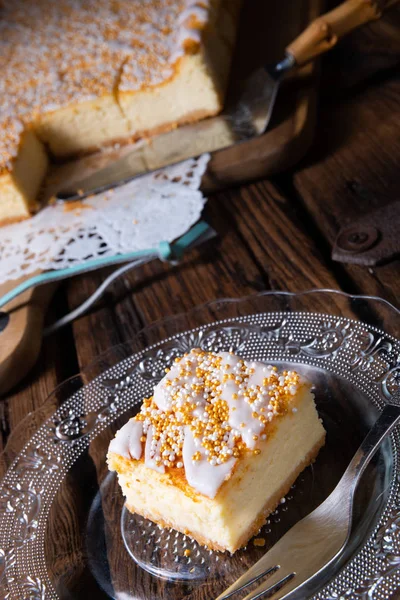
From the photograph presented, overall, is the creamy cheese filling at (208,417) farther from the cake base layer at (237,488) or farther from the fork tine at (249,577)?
the fork tine at (249,577)

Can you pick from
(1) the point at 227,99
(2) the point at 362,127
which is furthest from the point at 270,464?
(1) the point at 227,99

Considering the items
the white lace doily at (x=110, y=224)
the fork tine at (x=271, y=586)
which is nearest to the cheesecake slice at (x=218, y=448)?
the fork tine at (x=271, y=586)

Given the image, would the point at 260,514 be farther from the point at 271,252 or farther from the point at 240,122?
the point at 240,122

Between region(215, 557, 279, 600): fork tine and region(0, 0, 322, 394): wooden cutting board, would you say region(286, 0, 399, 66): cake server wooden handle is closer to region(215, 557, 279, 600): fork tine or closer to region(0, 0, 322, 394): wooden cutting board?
region(0, 0, 322, 394): wooden cutting board

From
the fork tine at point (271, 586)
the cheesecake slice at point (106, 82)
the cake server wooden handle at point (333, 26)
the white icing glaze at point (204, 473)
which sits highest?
the cake server wooden handle at point (333, 26)

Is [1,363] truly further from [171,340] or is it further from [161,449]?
[161,449]

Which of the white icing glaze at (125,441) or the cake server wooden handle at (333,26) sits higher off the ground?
the cake server wooden handle at (333,26)

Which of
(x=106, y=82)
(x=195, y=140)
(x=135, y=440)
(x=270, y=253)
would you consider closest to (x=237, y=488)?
(x=135, y=440)
